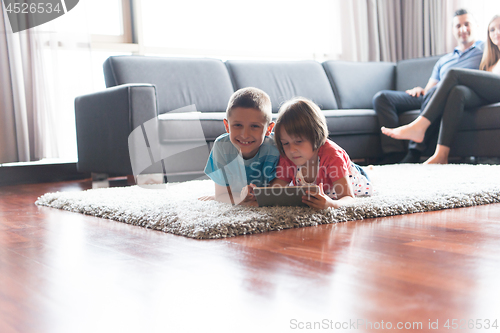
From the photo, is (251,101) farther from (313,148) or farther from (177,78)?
(177,78)

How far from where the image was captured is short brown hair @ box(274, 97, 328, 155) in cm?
136

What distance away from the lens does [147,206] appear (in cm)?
141

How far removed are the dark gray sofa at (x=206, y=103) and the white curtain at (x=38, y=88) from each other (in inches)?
16.4

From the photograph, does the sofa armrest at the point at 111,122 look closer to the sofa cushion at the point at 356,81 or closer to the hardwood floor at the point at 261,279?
the hardwood floor at the point at 261,279

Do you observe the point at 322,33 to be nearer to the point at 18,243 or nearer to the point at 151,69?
the point at 151,69

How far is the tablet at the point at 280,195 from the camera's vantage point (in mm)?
1265

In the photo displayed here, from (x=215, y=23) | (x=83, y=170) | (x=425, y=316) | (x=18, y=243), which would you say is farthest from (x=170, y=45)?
(x=425, y=316)

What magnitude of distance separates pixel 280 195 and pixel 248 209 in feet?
0.34

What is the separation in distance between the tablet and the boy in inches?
3.4

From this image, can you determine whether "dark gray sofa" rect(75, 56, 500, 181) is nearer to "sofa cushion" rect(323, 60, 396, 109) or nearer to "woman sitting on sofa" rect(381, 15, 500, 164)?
"sofa cushion" rect(323, 60, 396, 109)

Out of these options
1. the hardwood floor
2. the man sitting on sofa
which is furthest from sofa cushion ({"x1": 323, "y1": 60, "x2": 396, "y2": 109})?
the hardwood floor

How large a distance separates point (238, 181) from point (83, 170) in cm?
160

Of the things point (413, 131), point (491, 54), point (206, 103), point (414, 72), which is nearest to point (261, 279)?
point (413, 131)

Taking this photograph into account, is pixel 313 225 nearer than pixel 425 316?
No
